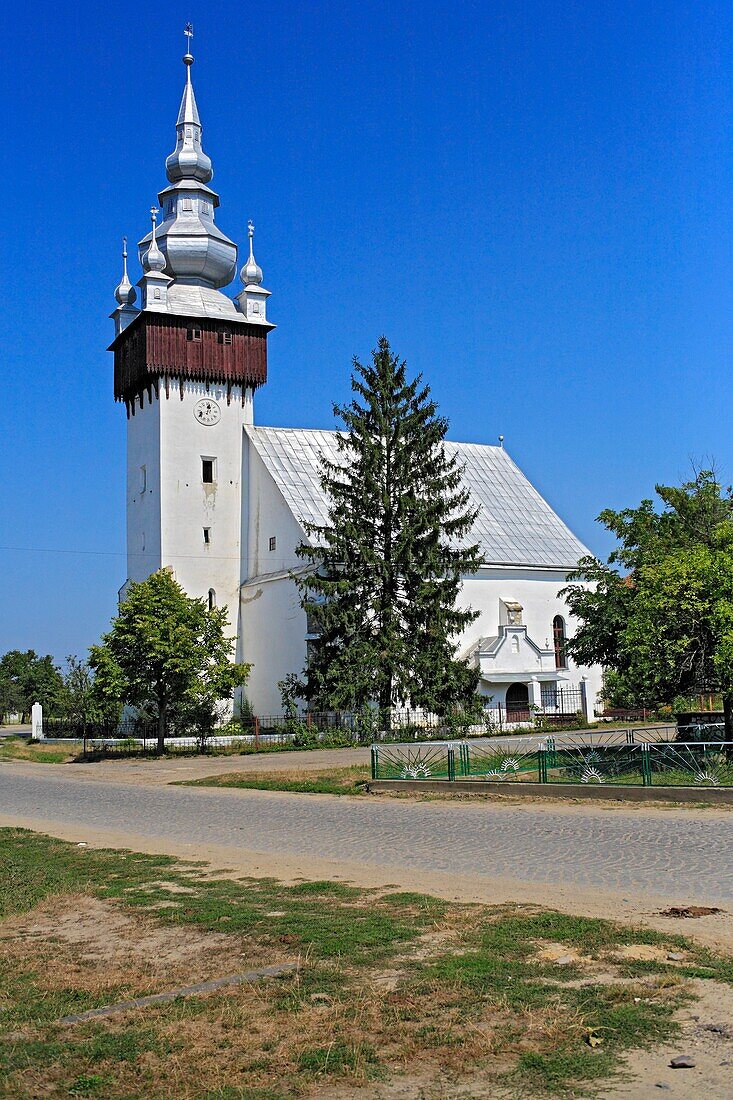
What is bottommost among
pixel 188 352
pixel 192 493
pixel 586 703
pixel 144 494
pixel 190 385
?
pixel 586 703

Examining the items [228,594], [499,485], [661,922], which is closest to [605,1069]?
[661,922]

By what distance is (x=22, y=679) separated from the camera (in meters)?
99.8

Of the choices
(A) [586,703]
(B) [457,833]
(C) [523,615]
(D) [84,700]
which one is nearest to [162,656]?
(D) [84,700]

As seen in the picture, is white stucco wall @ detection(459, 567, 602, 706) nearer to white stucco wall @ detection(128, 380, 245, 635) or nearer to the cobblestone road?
white stucco wall @ detection(128, 380, 245, 635)

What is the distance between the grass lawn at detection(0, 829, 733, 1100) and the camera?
563 centimetres

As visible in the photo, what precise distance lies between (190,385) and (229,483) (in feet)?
16.2

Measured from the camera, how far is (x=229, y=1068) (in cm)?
572

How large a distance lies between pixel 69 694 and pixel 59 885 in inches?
1621

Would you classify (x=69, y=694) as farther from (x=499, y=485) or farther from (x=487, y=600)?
(x=499, y=485)

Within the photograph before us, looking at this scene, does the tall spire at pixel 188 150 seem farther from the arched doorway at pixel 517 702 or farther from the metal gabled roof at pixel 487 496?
the arched doorway at pixel 517 702

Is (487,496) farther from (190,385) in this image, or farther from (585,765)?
(585,765)

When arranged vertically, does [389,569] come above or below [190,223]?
below

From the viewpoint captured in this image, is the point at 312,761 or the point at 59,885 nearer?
the point at 59,885

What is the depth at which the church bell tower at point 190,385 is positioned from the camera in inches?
1917
